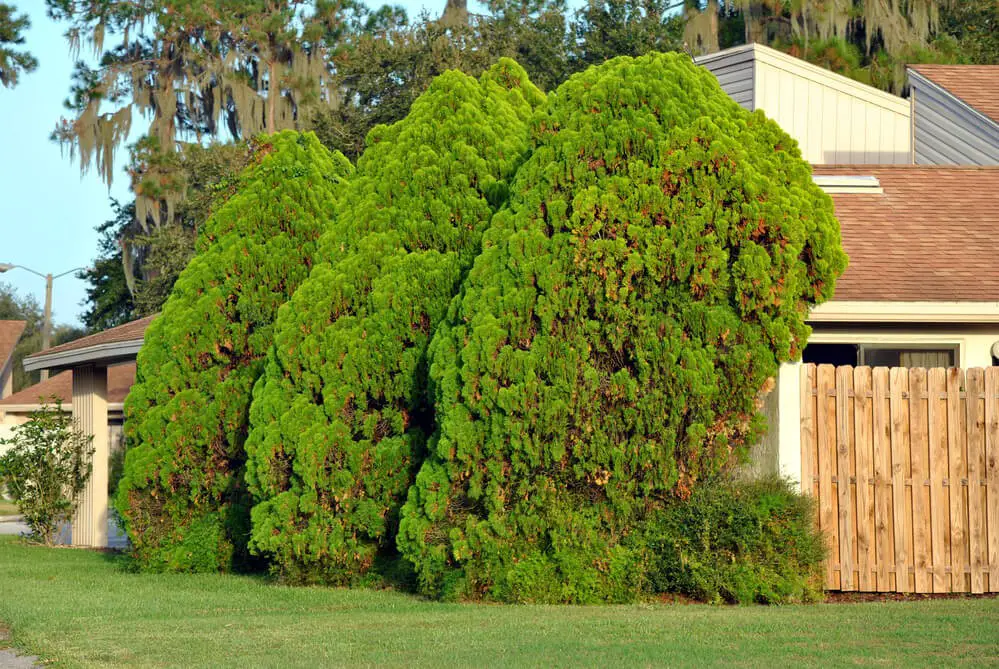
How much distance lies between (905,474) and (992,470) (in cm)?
67

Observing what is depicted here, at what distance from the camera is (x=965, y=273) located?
11.5m

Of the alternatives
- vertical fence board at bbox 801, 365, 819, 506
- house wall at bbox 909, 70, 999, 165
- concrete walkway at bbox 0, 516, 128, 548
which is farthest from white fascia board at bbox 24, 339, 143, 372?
house wall at bbox 909, 70, 999, 165

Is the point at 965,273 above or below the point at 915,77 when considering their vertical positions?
below

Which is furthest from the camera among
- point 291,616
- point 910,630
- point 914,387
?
point 914,387

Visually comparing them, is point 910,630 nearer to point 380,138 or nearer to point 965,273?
point 965,273

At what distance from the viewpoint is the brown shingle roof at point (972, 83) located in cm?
1714

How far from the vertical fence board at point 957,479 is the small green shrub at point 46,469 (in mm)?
11913

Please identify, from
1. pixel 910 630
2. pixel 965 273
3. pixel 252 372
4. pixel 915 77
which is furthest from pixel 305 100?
pixel 910 630

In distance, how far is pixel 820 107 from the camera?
1675 cm

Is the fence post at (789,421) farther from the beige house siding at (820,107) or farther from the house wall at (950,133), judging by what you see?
the house wall at (950,133)

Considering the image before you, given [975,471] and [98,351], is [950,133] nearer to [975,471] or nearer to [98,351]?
[975,471]

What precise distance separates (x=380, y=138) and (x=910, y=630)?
665cm

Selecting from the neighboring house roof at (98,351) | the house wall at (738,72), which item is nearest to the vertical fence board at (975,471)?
the house wall at (738,72)

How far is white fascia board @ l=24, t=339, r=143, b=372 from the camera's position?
15227 mm
